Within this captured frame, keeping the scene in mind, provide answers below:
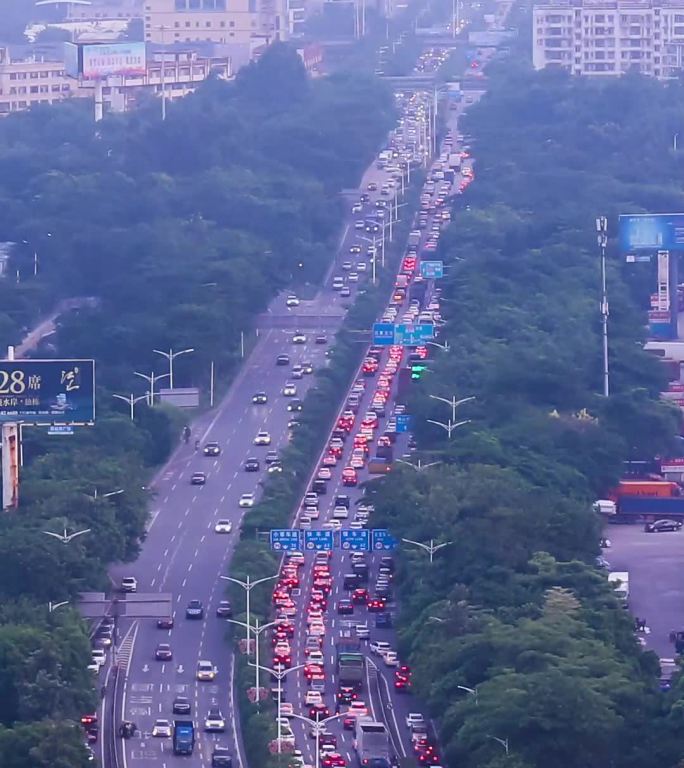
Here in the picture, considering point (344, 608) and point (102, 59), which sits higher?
point (102, 59)

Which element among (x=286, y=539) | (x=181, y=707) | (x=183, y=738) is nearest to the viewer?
(x=183, y=738)

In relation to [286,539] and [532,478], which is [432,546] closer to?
[286,539]

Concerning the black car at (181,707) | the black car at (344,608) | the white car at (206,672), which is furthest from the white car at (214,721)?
the black car at (344,608)

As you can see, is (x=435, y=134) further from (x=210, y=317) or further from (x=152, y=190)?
(x=210, y=317)

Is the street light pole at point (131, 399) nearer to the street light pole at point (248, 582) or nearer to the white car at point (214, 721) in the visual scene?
the street light pole at point (248, 582)

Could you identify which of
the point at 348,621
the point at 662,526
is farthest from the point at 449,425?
the point at 348,621

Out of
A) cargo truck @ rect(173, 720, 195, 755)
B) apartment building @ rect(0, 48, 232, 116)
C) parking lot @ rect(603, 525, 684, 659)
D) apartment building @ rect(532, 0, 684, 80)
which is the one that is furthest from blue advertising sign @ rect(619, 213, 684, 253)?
apartment building @ rect(532, 0, 684, 80)
